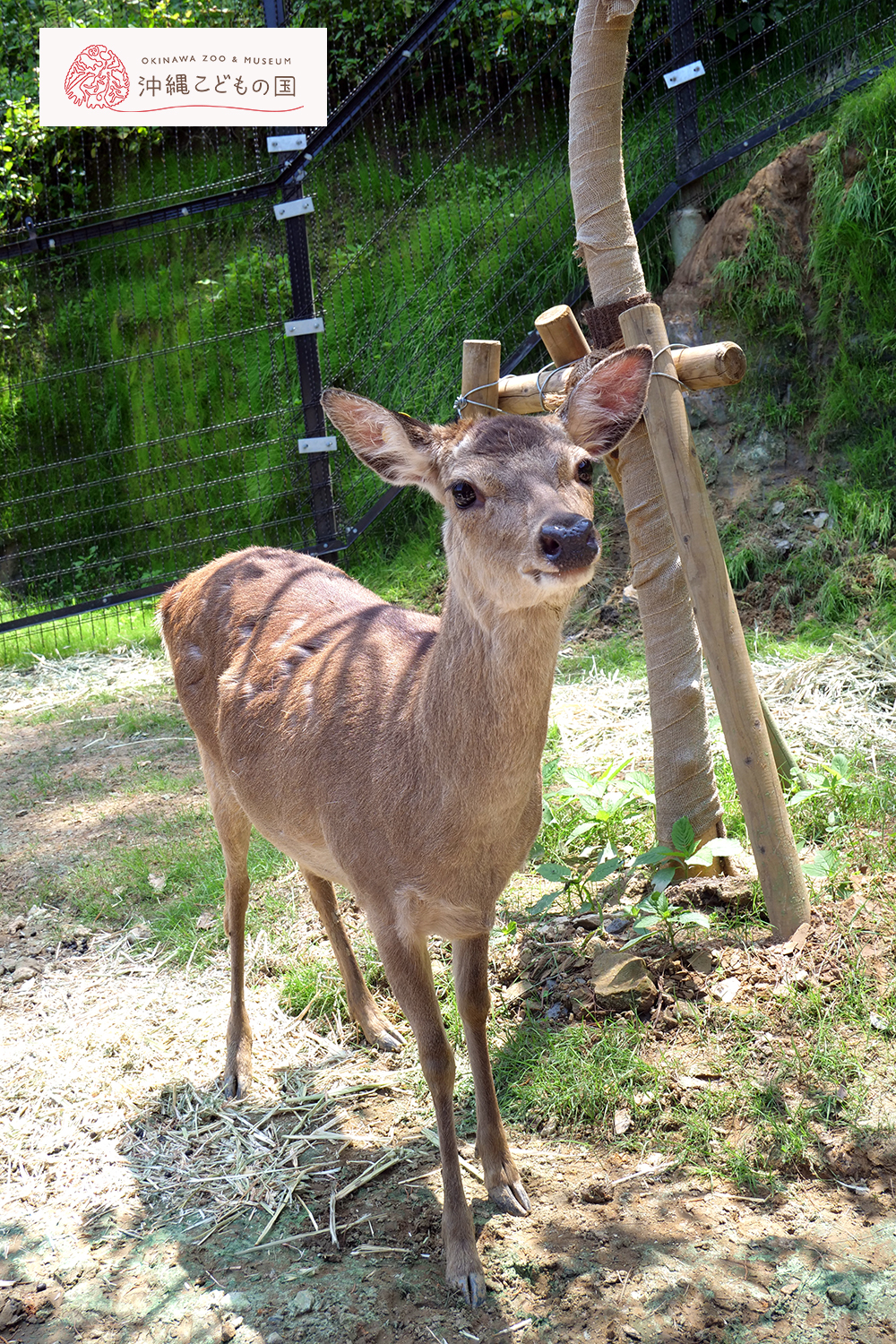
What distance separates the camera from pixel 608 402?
2871 millimetres

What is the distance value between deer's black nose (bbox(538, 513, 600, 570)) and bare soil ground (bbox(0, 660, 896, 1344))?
1578mm

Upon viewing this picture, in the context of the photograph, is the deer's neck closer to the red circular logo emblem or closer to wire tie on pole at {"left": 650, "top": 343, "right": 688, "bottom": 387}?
wire tie on pole at {"left": 650, "top": 343, "right": 688, "bottom": 387}

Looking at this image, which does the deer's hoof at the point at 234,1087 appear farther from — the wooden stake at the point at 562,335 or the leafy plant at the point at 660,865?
the wooden stake at the point at 562,335

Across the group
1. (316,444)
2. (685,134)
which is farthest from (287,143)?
(685,134)

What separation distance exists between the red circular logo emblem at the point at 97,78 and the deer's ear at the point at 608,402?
210 inches

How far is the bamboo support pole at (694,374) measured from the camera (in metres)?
3.15

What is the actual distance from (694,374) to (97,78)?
210 inches

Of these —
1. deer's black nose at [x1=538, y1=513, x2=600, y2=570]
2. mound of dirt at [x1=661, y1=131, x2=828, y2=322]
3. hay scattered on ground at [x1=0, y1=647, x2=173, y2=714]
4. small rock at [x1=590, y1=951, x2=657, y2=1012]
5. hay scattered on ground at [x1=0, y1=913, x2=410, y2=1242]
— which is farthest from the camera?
hay scattered on ground at [x1=0, y1=647, x2=173, y2=714]

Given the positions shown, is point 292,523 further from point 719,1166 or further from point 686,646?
point 719,1166

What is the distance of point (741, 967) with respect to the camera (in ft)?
10.7

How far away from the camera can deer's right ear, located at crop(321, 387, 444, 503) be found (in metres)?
2.82

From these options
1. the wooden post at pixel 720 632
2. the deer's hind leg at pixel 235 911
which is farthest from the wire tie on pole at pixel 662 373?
the deer's hind leg at pixel 235 911

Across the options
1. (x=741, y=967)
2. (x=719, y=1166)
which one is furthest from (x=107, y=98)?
(x=719, y=1166)

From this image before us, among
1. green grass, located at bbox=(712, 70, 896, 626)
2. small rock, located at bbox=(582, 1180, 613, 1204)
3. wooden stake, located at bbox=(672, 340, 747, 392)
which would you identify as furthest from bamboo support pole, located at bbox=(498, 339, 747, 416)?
green grass, located at bbox=(712, 70, 896, 626)
